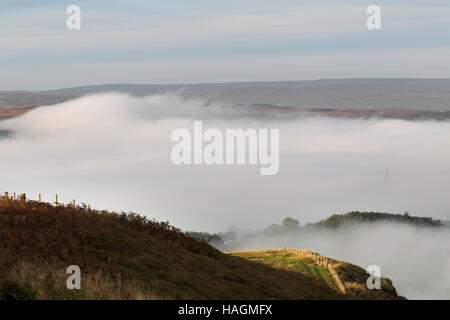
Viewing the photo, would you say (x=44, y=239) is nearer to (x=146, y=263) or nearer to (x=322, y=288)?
(x=146, y=263)

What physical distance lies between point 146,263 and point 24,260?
516cm

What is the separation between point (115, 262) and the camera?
69.6ft

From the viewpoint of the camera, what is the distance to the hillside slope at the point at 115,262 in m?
16.6
